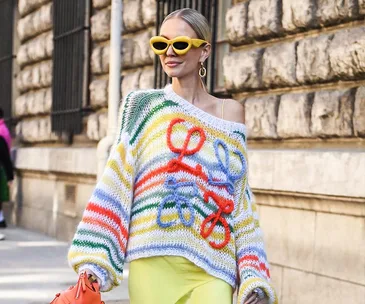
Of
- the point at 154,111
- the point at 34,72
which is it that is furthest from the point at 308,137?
the point at 34,72

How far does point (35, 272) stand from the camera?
885 centimetres

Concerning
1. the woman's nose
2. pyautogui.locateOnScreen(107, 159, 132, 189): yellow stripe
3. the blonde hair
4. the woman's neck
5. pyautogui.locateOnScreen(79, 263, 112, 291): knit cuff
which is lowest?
pyautogui.locateOnScreen(79, 263, 112, 291): knit cuff

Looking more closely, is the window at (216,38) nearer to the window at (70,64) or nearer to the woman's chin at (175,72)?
the window at (70,64)

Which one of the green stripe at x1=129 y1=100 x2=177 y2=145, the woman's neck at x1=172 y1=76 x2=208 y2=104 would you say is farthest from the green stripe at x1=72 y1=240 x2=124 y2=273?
the woman's neck at x1=172 y1=76 x2=208 y2=104

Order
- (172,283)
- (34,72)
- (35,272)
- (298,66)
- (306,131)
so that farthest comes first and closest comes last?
1. (34,72)
2. (35,272)
3. (298,66)
4. (306,131)
5. (172,283)

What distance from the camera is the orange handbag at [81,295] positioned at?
9.87 feet

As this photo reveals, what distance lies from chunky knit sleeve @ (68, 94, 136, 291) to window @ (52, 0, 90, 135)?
821cm

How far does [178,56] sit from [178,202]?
0.45 m

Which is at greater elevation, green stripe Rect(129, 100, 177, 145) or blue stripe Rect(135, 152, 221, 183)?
green stripe Rect(129, 100, 177, 145)

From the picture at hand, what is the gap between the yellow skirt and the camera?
Answer: 313 cm

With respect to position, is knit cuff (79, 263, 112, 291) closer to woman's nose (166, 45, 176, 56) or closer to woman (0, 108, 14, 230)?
woman's nose (166, 45, 176, 56)

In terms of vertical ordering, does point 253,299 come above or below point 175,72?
below

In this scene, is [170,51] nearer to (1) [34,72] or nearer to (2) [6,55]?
(1) [34,72]

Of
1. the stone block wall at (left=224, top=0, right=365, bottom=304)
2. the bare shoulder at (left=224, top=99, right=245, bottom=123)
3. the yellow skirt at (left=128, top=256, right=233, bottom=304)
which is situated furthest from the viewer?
the stone block wall at (left=224, top=0, right=365, bottom=304)
